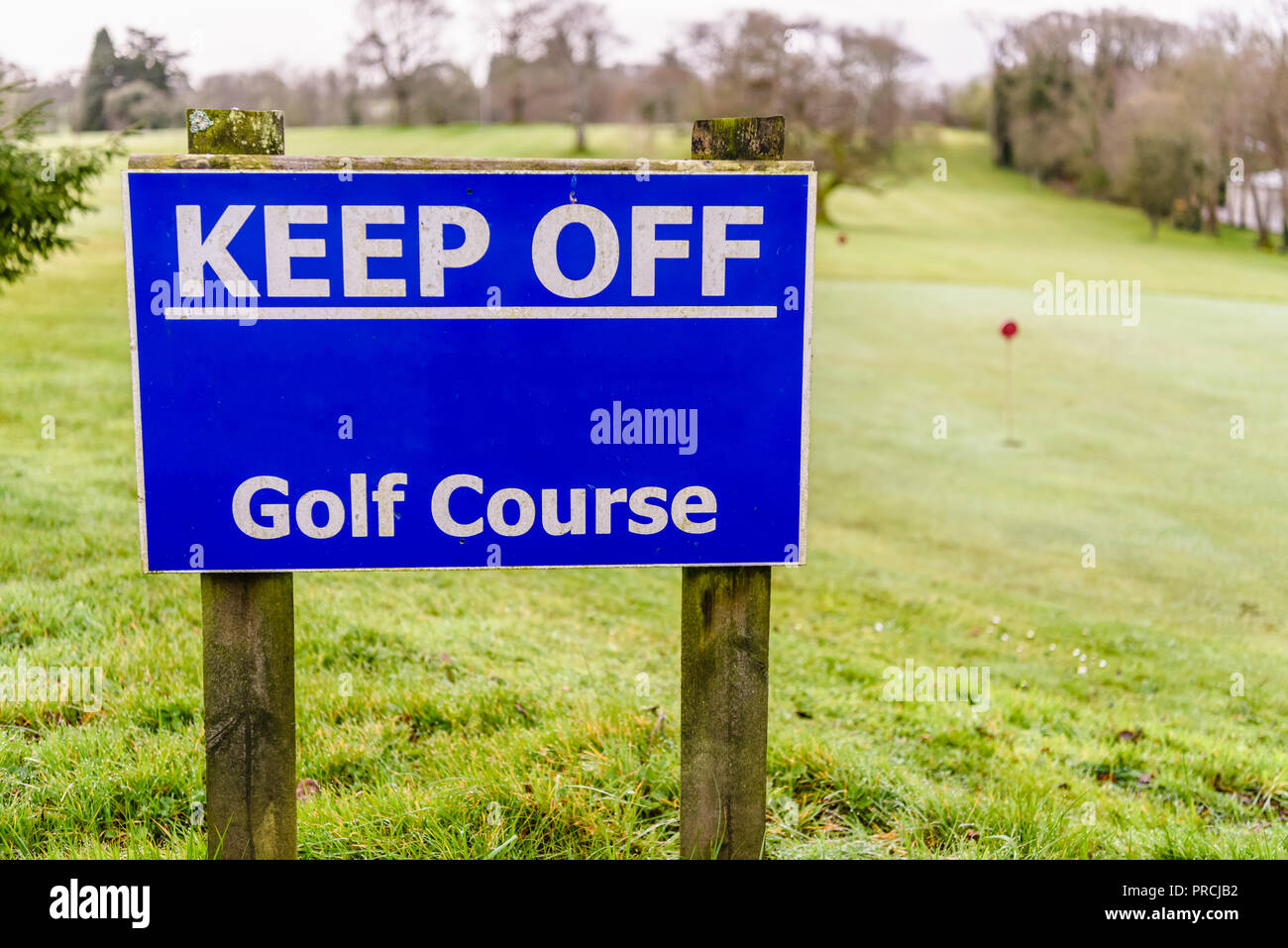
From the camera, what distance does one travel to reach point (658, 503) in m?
2.52

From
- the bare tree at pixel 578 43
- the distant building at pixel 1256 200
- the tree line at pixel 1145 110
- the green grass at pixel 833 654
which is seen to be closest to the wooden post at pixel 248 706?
the green grass at pixel 833 654

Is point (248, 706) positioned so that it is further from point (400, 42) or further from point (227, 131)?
point (400, 42)

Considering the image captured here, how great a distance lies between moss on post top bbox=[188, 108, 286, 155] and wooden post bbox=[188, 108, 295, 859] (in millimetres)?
37

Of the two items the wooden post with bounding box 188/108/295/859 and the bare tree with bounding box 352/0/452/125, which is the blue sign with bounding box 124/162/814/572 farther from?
the bare tree with bounding box 352/0/452/125

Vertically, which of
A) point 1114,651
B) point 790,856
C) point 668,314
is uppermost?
point 668,314

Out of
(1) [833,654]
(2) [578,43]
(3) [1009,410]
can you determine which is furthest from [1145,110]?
(1) [833,654]

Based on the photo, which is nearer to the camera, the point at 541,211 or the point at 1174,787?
the point at 541,211

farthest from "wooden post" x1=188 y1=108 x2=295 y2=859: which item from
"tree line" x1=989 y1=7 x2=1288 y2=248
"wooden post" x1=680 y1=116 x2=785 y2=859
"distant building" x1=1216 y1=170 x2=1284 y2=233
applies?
"distant building" x1=1216 y1=170 x2=1284 y2=233

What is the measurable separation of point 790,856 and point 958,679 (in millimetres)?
2781

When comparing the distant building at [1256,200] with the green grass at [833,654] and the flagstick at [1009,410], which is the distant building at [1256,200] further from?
the green grass at [833,654]

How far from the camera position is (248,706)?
248 centimetres

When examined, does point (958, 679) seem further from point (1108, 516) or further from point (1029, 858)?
point (1108, 516)

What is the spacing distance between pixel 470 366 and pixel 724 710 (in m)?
0.99
